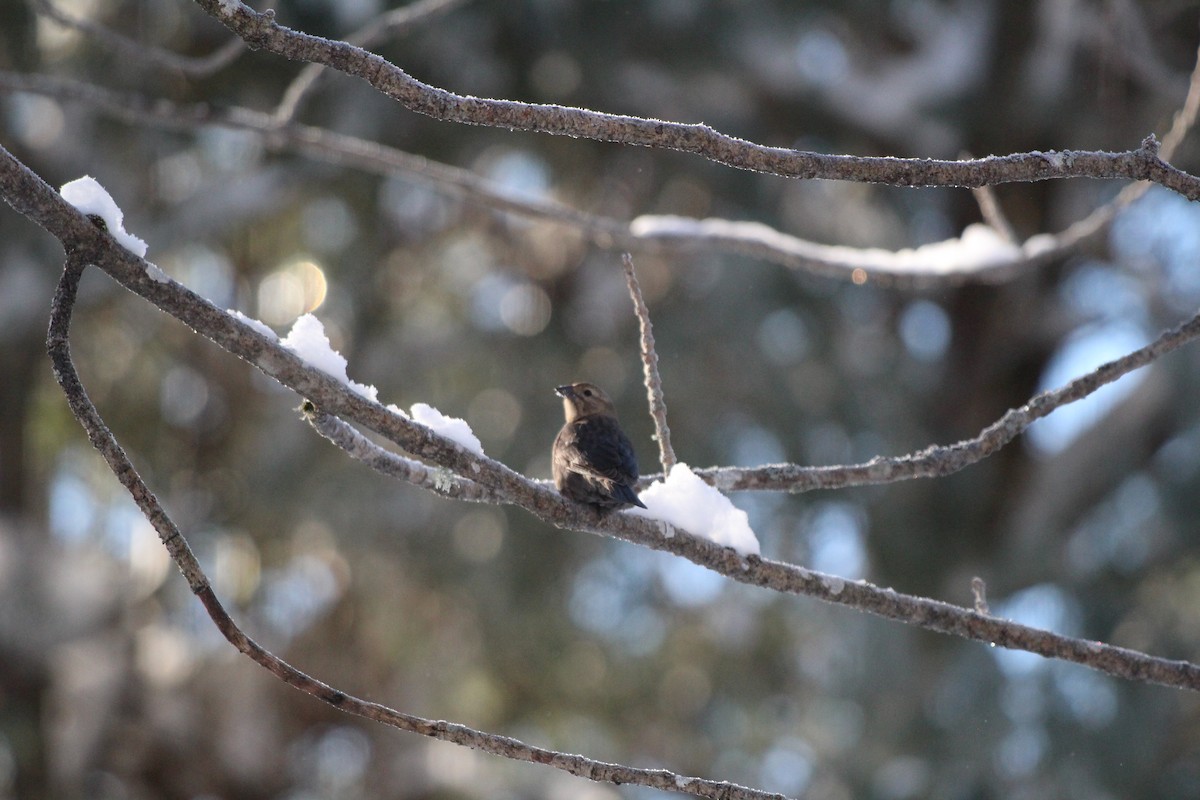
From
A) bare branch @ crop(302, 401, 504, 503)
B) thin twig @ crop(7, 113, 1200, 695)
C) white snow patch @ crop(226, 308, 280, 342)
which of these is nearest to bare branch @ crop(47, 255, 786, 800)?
thin twig @ crop(7, 113, 1200, 695)

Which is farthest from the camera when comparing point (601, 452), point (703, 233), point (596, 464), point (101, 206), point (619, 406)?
point (619, 406)

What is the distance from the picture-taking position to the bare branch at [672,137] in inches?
57.2

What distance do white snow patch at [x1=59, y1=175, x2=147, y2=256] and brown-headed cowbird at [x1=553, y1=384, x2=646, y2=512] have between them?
836 millimetres

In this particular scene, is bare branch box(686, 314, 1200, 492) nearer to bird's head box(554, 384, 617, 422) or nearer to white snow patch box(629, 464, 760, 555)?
white snow patch box(629, 464, 760, 555)

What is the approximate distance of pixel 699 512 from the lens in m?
1.94

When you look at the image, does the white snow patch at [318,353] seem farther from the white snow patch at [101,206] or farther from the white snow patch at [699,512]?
the white snow patch at [699,512]

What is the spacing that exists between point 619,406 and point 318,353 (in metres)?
6.27

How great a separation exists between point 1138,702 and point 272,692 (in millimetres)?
5432

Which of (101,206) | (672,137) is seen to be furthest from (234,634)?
(672,137)

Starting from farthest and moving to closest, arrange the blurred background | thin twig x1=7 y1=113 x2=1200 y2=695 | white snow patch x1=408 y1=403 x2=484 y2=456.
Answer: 1. the blurred background
2. white snow patch x1=408 y1=403 x2=484 y2=456
3. thin twig x1=7 y1=113 x2=1200 y2=695

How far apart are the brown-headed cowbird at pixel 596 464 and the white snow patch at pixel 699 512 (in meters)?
0.07

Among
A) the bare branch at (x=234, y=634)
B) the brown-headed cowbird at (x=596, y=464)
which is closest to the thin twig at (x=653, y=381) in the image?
the brown-headed cowbird at (x=596, y=464)

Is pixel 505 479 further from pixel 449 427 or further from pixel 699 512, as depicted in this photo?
pixel 699 512

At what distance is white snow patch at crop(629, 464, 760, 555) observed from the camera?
190 cm
